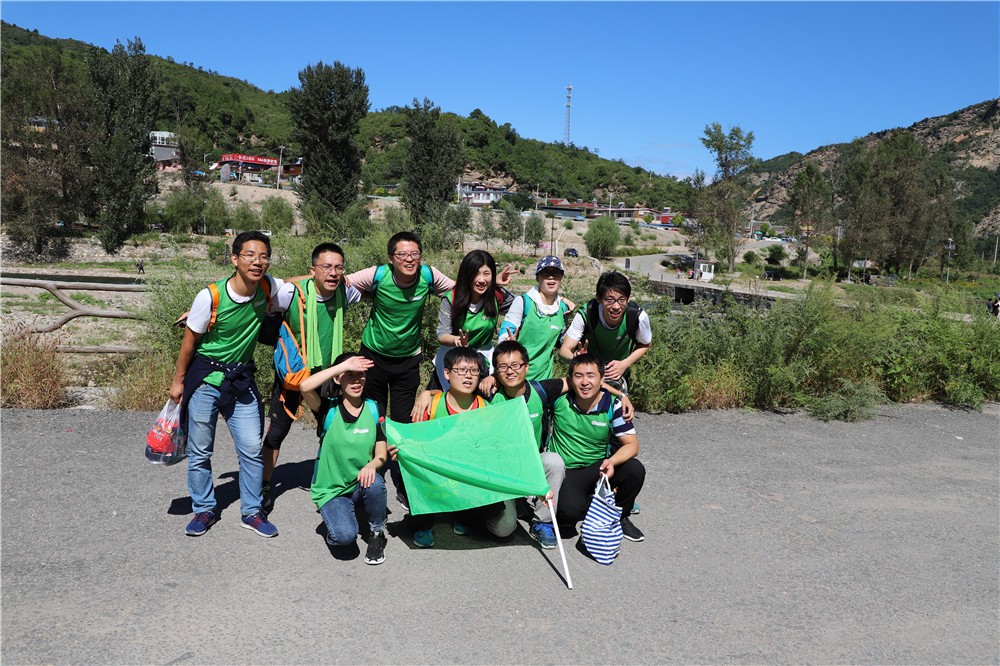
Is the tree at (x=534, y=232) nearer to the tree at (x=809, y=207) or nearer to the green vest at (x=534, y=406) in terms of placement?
the tree at (x=809, y=207)

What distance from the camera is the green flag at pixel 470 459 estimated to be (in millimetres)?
4016

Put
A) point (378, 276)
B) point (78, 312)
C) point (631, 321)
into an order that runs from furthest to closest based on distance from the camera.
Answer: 1. point (78, 312)
2. point (631, 321)
3. point (378, 276)

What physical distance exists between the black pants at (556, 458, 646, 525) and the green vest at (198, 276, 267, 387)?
2.21 metres

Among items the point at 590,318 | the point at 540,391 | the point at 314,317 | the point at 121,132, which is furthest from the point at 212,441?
the point at 121,132

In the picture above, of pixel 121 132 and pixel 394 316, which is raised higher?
pixel 121 132

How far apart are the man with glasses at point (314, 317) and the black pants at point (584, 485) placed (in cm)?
177

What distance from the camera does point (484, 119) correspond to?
16275 centimetres

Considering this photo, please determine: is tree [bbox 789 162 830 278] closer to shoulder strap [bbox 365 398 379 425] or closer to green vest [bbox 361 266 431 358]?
green vest [bbox 361 266 431 358]

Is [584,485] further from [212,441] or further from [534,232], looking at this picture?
[534,232]

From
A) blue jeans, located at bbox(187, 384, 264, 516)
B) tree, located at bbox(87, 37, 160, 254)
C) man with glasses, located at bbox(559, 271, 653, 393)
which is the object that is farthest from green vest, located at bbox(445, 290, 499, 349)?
tree, located at bbox(87, 37, 160, 254)

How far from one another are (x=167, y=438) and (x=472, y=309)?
2076 mm

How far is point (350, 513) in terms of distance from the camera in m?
4.01

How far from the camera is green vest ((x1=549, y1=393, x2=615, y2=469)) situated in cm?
441

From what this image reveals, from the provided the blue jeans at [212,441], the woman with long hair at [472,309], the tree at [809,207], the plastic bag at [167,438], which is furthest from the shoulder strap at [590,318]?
the tree at [809,207]
